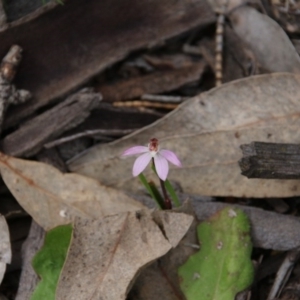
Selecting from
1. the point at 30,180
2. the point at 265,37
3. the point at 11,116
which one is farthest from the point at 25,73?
the point at 265,37

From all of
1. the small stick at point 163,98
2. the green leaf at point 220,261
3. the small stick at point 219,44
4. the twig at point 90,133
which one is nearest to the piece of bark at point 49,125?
the twig at point 90,133

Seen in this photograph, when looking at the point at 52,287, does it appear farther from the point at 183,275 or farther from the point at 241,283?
the point at 241,283

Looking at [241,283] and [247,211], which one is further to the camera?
[247,211]

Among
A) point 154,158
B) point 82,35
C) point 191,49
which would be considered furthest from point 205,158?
point 82,35

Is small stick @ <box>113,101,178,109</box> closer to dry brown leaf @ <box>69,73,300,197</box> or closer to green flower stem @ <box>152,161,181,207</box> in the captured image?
dry brown leaf @ <box>69,73,300,197</box>

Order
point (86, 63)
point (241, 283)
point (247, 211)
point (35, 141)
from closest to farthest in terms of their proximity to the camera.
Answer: point (241, 283), point (247, 211), point (35, 141), point (86, 63)

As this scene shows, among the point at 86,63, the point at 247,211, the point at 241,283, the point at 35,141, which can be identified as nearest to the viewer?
the point at 241,283
